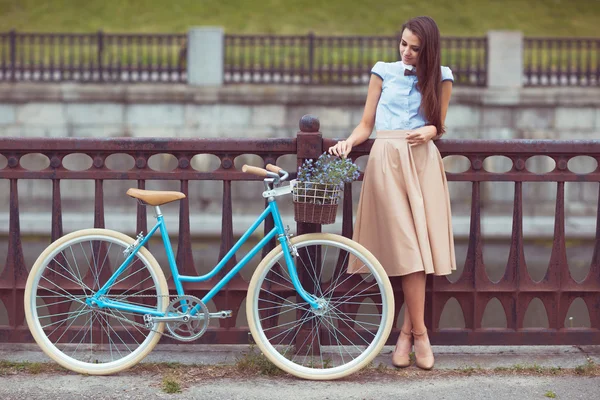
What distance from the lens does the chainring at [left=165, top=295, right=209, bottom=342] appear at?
16.6 feet

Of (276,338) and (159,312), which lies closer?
(159,312)

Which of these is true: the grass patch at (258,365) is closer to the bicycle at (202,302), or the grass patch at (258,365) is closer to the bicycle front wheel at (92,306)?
the bicycle at (202,302)

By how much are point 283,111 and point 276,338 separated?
418 inches

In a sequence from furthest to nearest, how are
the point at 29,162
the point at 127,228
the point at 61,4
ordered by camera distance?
the point at 61,4
the point at 29,162
the point at 127,228

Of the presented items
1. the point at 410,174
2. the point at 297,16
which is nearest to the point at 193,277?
the point at 410,174

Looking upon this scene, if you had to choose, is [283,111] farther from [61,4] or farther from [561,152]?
[61,4]

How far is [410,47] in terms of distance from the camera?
16.9ft

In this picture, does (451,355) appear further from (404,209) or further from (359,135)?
(359,135)

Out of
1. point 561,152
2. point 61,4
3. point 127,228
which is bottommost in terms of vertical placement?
point 127,228

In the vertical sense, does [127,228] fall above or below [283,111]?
below

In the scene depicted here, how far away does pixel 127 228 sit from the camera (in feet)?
49.4

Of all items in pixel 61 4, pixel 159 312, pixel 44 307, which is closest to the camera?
pixel 159 312

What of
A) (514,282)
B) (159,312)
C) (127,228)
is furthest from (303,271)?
(127,228)

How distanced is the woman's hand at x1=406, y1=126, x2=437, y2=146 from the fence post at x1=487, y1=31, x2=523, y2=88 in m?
11.3
